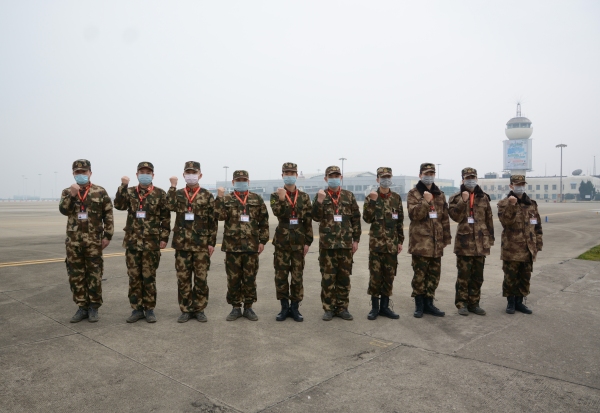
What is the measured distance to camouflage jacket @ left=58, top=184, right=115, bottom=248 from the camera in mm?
5629

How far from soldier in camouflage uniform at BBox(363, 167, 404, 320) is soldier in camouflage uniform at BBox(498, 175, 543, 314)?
1.66m

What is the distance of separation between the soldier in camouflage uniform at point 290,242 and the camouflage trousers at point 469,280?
7.50 feet

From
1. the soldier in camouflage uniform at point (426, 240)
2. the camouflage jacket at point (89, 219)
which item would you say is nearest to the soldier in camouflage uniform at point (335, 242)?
the soldier in camouflage uniform at point (426, 240)

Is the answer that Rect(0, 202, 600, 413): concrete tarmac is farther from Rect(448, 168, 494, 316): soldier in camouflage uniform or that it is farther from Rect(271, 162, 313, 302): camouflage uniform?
Rect(271, 162, 313, 302): camouflage uniform

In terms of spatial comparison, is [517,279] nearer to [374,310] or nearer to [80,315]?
[374,310]

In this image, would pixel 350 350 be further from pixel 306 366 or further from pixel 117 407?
pixel 117 407

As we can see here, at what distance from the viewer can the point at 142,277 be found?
5789 millimetres

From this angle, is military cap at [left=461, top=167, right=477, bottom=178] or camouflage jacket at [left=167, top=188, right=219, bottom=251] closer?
camouflage jacket at [left=167, top=188, right=219, bottom=251]

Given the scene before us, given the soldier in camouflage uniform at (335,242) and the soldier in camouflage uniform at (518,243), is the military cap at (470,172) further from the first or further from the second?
the soldier in camouflage uniform at (335,242)

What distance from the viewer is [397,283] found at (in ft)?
26.9

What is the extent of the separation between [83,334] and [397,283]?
5441 millimetres

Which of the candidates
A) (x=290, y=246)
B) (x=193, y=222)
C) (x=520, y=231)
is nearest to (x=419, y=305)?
(x=520, y=231)

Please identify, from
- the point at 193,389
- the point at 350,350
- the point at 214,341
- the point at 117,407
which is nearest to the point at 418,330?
the point at 350,350

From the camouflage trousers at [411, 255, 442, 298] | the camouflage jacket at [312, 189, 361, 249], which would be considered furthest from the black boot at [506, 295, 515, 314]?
the camouflage jacket at [312, 189, 361, 249]
